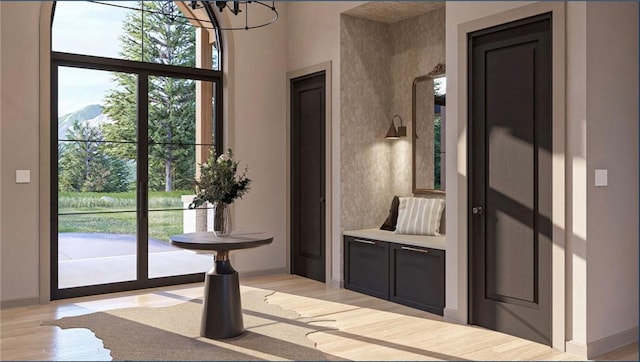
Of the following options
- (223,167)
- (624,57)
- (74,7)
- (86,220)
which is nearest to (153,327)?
(223,167)

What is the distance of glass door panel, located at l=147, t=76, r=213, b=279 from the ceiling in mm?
2053

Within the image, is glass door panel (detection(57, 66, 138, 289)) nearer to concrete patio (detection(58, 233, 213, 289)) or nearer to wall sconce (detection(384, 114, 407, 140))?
concrete patio (detection(58, 233, 213, 289))

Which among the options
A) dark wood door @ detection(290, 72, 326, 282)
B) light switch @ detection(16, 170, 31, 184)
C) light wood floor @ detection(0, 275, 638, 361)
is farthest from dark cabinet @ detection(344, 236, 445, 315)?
light switch @ detection(16, 170, 31, 184)

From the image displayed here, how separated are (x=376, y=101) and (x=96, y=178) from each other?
3.07 meters

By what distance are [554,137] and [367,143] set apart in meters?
2.46

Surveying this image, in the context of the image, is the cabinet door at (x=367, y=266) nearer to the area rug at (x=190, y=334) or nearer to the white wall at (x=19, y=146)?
the area rug at (x=190, y=334)

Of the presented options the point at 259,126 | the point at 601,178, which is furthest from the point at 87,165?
the point at 601,178

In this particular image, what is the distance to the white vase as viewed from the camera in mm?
4141

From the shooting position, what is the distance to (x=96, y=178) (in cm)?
547

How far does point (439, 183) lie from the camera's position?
5562mm

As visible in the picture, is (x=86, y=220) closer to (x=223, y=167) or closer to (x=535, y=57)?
(x=223, y=167)

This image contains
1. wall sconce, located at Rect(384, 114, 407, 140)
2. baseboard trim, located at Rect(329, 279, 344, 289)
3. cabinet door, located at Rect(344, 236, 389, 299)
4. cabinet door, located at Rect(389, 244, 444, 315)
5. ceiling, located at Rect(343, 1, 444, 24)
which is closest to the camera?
cabinet door, located at Rect(389, 244, 444, 315)

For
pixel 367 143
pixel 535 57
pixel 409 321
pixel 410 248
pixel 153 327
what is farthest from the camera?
pixel 367 143

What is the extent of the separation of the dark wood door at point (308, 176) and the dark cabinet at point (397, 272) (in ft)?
1.81
